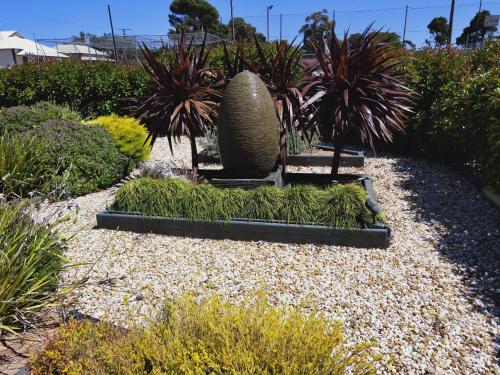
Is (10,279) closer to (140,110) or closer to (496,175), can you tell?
(140,110)

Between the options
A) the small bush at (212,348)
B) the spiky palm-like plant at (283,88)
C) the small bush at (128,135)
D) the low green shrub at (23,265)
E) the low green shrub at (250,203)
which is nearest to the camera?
the small bush at (212,348)

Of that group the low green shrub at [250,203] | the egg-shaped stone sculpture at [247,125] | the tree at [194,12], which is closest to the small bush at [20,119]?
the low green shrub at [250,203]

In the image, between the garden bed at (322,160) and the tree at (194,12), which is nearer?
the garden bed at (322,160)

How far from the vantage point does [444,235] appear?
4.37m

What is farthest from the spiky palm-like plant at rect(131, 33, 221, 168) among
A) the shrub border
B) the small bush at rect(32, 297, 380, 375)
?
the small bush at rect(32, 297, 380, 375)

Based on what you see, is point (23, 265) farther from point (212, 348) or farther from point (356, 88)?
point (356, 88)

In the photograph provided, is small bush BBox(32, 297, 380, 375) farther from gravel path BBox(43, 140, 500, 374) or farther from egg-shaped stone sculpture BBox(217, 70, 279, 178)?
egg-shaped stone sculpture BBox(217, 70, 279, 178)

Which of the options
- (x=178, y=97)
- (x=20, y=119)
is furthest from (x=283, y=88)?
(x=20, y=119)

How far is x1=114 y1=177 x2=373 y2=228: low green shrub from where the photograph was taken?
4.20m

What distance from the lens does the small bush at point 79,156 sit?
5.82 meters

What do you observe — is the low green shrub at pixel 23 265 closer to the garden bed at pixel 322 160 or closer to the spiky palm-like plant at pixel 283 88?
the spiky palm-like plant at pixel 283 88

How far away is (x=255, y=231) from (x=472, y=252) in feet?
7.59

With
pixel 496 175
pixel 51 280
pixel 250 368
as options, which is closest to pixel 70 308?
pixel 51 280

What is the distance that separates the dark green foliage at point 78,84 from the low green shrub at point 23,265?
28.9 ft
